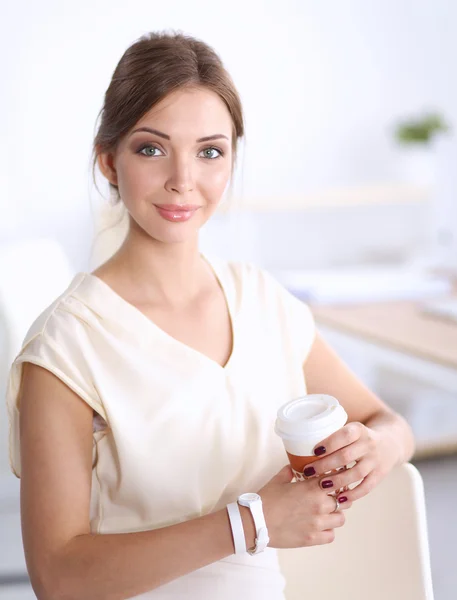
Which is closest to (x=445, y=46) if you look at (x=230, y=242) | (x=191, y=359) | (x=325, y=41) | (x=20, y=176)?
(x=325, y=41)

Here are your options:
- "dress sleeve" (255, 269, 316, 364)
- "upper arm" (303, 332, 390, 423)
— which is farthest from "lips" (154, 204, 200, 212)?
"upper arm" (303, 332, 390, 423)

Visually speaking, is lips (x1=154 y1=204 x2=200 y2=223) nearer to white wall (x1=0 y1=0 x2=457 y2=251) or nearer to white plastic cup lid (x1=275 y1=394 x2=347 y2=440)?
white plastic cup lid (x1=275 y1=394 x2=347 y2=440)

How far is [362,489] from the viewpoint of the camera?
1057mm

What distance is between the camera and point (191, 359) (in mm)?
1157

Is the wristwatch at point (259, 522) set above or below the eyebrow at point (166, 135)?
below

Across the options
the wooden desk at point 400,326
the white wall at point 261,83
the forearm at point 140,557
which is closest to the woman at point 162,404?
the forearm at point 140,557

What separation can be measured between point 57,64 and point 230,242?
3.40 feet

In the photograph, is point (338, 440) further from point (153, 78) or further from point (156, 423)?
point (153, 78)

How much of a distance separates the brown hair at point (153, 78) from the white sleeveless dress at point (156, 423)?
0.74 ft

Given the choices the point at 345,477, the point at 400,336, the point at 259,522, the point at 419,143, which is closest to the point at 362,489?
the point at 345,477

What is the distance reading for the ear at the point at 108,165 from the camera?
46.9 inches

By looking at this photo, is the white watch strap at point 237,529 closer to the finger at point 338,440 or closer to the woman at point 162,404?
the woman at point 162,404

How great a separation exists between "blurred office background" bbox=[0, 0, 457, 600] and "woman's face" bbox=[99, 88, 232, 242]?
1.38m

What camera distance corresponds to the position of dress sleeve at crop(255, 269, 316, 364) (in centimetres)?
131
